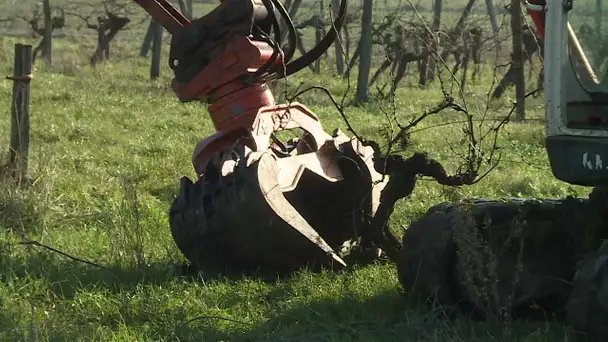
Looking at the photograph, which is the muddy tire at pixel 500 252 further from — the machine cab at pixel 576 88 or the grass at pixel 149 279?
the machine cab at pixel 576 88

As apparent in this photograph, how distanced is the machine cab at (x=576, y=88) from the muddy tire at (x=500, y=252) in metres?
0.49

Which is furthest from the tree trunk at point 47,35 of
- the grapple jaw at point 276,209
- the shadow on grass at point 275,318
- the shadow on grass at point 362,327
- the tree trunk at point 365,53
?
the shadow on grass at point 362,327

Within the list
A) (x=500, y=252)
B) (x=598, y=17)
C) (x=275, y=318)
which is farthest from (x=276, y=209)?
(x=598, y=17)

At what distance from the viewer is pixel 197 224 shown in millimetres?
5477

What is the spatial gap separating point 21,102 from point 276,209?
12.0ft

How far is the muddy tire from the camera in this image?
448 centimetres

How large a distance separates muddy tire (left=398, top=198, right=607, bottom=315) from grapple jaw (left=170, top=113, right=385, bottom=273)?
0.75 meters

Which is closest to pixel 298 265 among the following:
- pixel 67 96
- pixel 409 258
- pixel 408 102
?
pixel 409 258

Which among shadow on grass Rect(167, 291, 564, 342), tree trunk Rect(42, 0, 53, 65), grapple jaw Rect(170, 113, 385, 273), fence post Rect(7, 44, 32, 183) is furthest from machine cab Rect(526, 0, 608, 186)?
tree trunk Rect(42, 0, 53, 65)

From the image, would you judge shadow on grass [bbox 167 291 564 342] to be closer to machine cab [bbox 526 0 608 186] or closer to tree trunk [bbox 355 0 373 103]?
machine cab [bbox 526 0 608 186]

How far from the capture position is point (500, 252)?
15.1 feet

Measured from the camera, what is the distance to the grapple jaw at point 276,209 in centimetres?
527

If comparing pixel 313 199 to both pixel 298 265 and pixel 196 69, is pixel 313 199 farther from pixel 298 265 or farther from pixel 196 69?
pixel 196 69

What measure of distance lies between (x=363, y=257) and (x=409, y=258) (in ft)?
3.69
